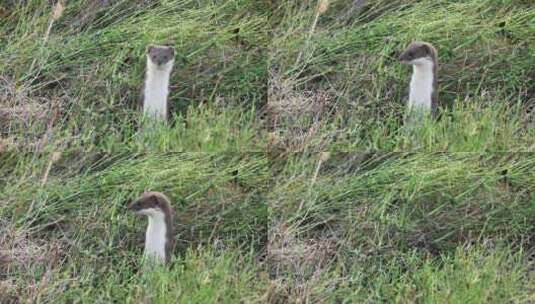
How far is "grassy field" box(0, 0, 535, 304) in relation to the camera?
4.76 meters

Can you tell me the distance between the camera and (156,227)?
4.77 metres

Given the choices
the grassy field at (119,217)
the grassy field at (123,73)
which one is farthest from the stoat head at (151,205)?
the grassy field at (123,73)

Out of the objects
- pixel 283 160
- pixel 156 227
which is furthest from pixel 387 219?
pixel 156 227

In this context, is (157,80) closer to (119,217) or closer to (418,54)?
(119,217)

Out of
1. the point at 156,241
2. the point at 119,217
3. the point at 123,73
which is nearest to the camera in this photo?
the point at 156,241

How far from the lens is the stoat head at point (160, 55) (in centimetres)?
491

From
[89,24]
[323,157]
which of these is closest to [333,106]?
[323,157]

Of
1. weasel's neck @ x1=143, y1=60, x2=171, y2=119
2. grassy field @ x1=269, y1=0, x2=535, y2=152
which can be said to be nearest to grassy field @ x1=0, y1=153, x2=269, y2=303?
weasel's neck @ x1=143, y1=60, x2=171, y2=119

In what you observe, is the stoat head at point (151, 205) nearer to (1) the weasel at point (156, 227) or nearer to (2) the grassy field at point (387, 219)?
(1) the weasel at point (156, 227)

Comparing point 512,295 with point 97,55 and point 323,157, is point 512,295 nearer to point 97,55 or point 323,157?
point 323,157

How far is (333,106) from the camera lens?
193 inches

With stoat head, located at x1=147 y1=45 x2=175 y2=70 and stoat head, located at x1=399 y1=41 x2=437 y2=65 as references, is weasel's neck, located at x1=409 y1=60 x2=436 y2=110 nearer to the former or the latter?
stoat head, located at x1=399 y1=41 x2=437 y2=65

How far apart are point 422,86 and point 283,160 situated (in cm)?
77

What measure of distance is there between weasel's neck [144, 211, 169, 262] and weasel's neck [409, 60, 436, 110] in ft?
4.39
